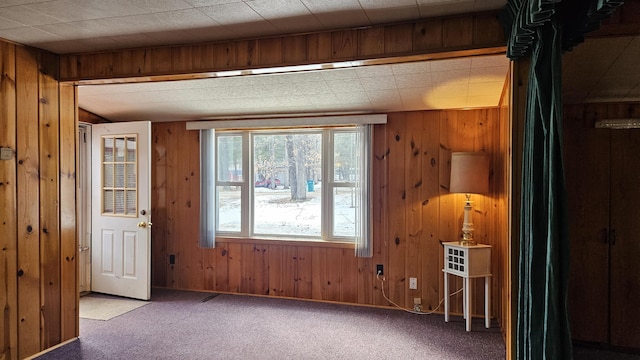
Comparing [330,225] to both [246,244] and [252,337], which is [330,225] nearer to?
[246,244]

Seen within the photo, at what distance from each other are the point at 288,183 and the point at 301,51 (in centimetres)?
225

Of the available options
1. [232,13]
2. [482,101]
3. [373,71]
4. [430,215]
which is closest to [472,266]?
[430,215]

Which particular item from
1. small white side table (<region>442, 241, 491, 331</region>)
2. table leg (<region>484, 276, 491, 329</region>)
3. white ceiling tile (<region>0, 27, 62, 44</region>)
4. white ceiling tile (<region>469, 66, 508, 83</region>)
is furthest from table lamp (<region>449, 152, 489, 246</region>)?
white ceiling tile (<region>0, 27, 62, 44</region>)

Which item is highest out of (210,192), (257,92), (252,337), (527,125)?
(257,92)

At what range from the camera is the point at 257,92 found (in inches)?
146

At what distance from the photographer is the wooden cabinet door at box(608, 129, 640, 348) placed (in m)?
3.21

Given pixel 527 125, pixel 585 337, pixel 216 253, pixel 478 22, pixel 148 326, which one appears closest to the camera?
pixel 527 125

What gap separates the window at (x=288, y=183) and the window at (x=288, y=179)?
1 centimetres

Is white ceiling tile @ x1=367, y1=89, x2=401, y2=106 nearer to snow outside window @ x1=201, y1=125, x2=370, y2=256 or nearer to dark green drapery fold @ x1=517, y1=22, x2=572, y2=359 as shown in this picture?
snow outside window @ x1=201, y1=125, x2=370, y2=256

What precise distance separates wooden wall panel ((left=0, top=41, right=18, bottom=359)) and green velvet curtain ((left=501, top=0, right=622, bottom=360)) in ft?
10.2

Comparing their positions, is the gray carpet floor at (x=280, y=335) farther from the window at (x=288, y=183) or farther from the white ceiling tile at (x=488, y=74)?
the white ceiling tile at (x=488, y=74)

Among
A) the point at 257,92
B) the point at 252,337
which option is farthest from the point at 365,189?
the point at 252,337

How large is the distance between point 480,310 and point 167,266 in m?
3.53

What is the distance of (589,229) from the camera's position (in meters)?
3.32
